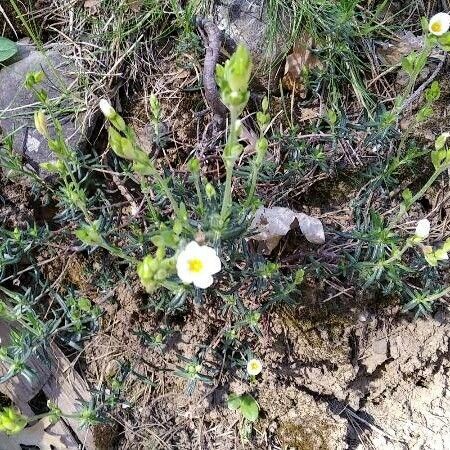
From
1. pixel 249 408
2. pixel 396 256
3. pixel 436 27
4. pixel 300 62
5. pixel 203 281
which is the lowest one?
pixel 249 408

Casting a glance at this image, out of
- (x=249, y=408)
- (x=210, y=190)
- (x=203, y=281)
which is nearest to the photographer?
(x=203, y=281)

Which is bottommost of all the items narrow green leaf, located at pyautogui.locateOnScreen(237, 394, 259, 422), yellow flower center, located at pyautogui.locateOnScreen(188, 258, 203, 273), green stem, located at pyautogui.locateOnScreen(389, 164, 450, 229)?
narrow green leaf, located at pyautogui.locateOnScreen(237, 394, 259, 422)

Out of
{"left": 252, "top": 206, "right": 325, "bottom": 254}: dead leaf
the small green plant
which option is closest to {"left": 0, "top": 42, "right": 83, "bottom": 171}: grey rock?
{"left": 252, "top": 206, "right": 325, "bottom": 254}: dead leaf

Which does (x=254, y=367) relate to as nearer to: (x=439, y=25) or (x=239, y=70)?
(x=239, y=70)

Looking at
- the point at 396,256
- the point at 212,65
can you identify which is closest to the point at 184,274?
the point at 396,256

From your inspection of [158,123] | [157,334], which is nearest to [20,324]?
[157,334]

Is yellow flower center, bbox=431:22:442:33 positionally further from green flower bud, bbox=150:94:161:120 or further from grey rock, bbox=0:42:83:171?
grey rock, bbox=0:42:83:171
